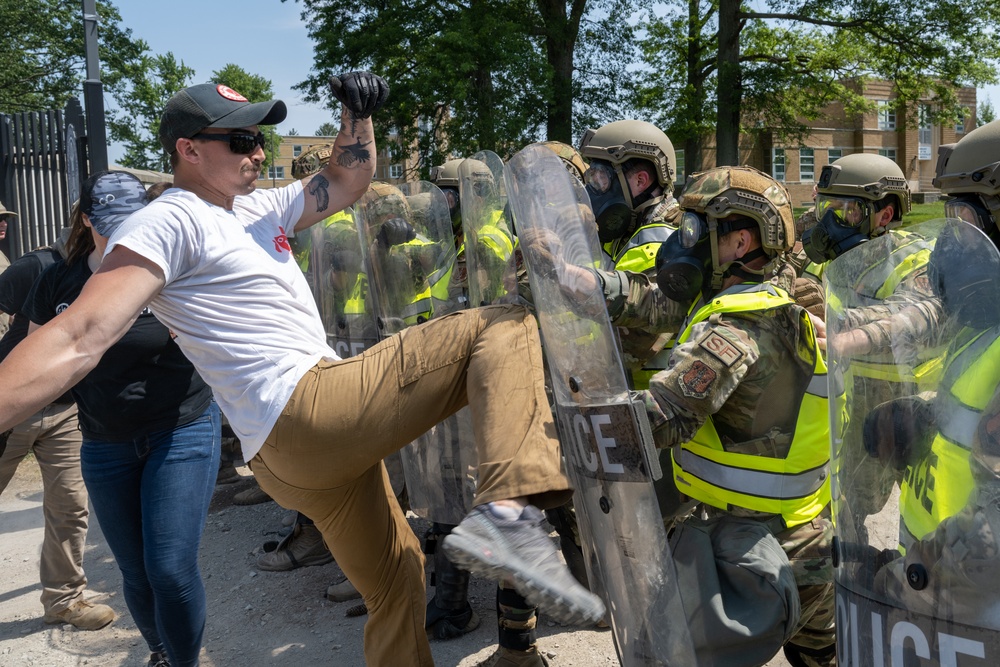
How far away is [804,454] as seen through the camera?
2.59m

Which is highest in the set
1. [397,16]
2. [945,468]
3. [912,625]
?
[397,16]

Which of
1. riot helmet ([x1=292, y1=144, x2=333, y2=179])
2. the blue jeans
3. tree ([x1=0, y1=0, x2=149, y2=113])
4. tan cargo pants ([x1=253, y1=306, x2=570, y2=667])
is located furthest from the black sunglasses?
tree ([x1=0, y1=0, x2=149, y2=113])

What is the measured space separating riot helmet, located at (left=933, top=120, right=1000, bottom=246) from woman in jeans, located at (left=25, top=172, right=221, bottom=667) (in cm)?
289

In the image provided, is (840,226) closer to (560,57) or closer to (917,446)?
(917,446)

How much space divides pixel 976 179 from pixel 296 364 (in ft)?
7.90

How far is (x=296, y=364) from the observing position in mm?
2469

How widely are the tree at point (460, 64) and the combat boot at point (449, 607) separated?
13848mm

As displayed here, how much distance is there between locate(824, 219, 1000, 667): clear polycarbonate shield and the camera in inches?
63.3

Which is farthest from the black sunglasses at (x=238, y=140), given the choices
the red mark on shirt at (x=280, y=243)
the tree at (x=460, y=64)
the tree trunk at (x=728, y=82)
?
the tree trunk at (x=728, y=82)

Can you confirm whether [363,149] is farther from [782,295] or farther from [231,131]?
[782,295]

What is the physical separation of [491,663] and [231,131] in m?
2.36

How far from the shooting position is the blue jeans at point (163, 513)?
3.16 meters

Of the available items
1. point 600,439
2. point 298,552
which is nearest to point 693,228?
point 600,439

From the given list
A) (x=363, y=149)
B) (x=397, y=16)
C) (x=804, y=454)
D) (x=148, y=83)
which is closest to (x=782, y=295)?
(x=804, y=454)
